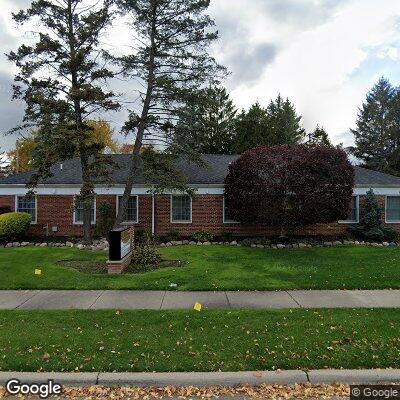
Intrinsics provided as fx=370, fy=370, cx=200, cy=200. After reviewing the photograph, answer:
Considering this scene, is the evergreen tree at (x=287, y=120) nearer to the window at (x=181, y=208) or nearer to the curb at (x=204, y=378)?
the window at (x=181, y=208)

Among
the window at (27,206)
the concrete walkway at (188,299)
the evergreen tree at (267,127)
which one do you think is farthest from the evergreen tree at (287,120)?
the concrete walkway at (188,299)

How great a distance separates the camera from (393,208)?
64.7ft

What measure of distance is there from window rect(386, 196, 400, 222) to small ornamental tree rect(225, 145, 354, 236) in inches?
170

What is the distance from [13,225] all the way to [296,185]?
502 inches

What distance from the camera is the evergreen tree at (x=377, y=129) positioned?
50.4m

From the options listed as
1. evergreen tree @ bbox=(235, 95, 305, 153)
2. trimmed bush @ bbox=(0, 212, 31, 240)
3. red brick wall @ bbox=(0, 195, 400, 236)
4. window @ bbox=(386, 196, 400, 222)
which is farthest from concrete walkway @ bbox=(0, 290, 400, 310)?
evergreen tree @ bbox=(235, 95, 305, 153)

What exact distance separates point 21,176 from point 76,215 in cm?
386

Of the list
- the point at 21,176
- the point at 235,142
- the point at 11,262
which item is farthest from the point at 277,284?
the point at 235,142

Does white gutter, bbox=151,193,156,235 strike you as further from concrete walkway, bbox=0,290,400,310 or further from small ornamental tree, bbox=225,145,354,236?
concrete walkway, bbox=0,290,400,310

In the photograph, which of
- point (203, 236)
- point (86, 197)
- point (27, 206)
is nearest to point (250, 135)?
point (203, 236)

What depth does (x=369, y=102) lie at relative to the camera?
5444 centimetres

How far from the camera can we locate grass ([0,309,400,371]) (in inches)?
190

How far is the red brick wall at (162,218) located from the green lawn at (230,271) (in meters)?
3.84

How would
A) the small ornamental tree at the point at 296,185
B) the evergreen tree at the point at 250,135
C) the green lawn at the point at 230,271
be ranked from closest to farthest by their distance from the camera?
the green lawn at the point at 230,271 < the small ornamental tree at the point at 296,185 < the evergreen tree at the point at 250,135
